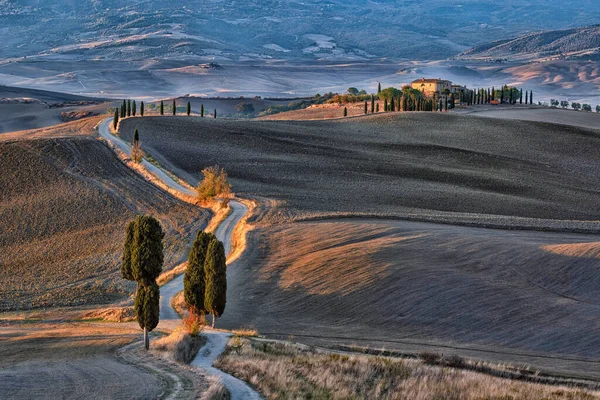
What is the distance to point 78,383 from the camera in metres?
23.7

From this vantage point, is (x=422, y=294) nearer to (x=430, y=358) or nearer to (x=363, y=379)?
(x=430, y=358)

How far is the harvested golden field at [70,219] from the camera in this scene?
145ft

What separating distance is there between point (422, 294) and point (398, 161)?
44.6 meters

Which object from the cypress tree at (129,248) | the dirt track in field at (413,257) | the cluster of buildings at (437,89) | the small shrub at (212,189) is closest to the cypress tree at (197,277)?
the dirt track in field at (413,257)

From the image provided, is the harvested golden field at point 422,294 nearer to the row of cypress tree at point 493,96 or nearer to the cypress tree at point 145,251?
Answer: the cypress tree at point 145,251

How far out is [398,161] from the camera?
82.8m

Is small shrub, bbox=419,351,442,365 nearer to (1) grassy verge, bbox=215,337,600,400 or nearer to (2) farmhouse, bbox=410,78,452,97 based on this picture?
(1) grassy verge, bbox=215,337,600,400

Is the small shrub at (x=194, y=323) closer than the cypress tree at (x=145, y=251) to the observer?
Yes

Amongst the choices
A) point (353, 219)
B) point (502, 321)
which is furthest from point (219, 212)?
point (502, 321)

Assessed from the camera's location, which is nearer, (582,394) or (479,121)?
(582,394)

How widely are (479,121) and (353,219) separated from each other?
6088 cm

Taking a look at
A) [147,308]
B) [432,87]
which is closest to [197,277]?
[147,308]

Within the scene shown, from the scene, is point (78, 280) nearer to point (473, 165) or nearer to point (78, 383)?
point (78, 383)

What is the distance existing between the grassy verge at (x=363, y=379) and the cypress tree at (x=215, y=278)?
191 inches
